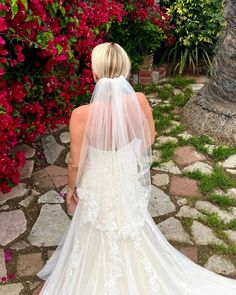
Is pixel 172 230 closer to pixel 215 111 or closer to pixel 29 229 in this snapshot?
pixel 29 229

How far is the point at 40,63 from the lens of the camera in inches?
180

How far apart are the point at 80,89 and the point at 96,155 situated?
2345mm

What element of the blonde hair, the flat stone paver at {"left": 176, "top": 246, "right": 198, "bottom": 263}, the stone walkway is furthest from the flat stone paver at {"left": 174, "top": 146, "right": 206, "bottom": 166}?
the blonde hair

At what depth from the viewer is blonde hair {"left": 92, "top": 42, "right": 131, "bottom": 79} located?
106 inches

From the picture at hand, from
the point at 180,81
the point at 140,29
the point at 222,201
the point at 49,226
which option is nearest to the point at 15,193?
the point at 49,226

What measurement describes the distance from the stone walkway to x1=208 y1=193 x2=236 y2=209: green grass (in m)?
0.04

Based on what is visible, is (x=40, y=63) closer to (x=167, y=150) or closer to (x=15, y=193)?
(x=15, y=193)

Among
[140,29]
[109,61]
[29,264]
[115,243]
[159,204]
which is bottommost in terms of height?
[29,264]

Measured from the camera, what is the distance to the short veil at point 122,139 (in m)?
2.87

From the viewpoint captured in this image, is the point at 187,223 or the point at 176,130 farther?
the point at 176,130

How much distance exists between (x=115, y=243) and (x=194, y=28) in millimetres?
4987

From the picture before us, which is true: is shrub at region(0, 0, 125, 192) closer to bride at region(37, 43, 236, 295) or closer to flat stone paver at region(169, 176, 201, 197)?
bride at region(37, 43, 236, 295)

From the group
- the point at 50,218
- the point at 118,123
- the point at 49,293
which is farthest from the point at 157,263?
the point at 50,218

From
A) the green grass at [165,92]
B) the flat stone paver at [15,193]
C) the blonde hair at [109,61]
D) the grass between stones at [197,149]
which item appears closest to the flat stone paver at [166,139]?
the grass between stones at [197,149]
